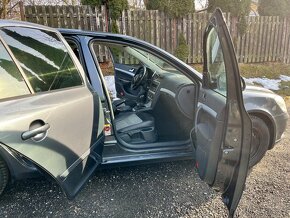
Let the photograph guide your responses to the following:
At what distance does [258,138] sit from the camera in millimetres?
2822

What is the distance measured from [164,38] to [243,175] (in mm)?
6845

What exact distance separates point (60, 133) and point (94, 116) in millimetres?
450

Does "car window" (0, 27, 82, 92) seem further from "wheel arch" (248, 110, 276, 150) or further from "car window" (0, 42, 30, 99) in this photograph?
"wheel arch" (248, 110, 276, 150)

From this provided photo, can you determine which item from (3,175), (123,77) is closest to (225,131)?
(3,175)

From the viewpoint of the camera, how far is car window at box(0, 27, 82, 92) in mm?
1935

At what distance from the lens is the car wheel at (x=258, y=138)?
2760 mm

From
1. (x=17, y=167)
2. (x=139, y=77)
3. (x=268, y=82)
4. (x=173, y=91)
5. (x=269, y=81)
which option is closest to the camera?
(x=17, y=167)

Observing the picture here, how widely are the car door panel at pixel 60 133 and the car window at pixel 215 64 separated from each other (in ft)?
3.68

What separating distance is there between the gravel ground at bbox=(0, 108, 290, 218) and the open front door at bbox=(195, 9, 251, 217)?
1.54 feet

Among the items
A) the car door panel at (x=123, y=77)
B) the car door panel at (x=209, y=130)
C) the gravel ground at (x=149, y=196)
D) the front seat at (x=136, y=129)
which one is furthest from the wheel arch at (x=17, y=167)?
the car door panel at (x=123, y=77)

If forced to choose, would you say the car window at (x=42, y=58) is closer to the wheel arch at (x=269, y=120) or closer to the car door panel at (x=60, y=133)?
the car door panel at (x=60, y=133)

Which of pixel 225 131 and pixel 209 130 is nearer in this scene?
pixel 225 131

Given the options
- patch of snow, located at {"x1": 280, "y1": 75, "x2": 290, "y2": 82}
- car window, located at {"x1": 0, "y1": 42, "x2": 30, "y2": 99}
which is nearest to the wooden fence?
patch of snow, located at {"x1": 280, "y1": 75, "x2": 290, "y2": 82}

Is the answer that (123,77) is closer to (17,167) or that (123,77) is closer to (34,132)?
(17,167)
